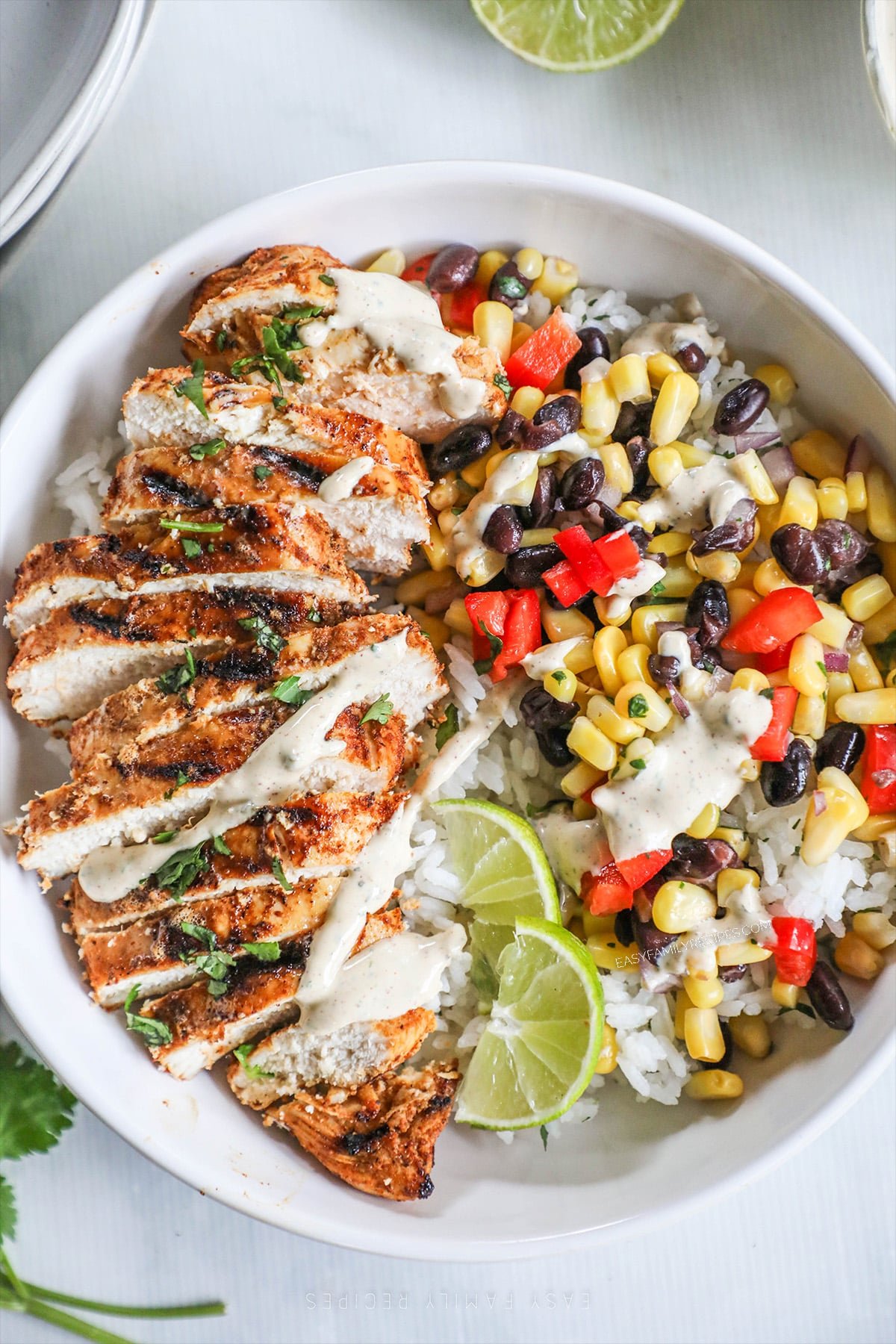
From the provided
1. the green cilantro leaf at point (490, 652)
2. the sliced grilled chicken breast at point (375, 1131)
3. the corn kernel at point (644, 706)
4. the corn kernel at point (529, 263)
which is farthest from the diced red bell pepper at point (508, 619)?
the sliced grilled chicken breast at point (375, 1131)

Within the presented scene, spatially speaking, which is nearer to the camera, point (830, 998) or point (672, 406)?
point (830, 998)

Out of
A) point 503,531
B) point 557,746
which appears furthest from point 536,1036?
point 503,531

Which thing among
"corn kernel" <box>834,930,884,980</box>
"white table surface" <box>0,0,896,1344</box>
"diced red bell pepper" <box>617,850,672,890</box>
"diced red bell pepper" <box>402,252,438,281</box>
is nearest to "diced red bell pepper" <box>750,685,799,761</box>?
"diced red bell pepper" <box>617,850,672,890</box>

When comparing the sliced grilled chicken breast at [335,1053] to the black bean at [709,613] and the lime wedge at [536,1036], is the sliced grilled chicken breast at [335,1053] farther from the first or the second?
the black bean at [709,613]

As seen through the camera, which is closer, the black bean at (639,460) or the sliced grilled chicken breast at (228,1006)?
the sliced grilled chicken breast at (228,1006)

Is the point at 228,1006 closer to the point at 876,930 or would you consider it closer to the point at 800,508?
the point at 876,930

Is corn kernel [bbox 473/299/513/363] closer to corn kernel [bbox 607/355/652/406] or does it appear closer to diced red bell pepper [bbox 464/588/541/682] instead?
corn kernel [bbox 607/355/652/406]
